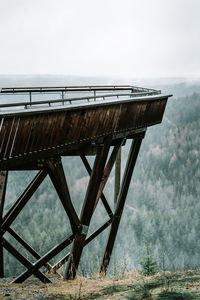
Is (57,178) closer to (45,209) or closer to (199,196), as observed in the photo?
(45,209)

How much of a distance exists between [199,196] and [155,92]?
10265 cm

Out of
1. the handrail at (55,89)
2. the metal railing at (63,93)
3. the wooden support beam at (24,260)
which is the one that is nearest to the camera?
the metal railing at (63,93)

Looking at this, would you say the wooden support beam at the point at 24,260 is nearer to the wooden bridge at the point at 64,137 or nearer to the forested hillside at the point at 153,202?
the wooden bridge at the point at 64,137

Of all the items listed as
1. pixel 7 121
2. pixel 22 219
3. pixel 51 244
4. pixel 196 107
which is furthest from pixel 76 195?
pixel 7 121

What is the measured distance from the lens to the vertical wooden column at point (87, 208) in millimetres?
10484

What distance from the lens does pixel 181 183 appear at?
410ft

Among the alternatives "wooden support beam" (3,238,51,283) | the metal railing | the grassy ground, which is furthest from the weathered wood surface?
"wooden support beam" (3,238,51,283)

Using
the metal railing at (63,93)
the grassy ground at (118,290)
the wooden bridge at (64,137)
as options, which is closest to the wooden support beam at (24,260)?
the wooden bridge at (64,137)

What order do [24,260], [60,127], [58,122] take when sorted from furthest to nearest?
[24,260] < [60,127] < [58,122]

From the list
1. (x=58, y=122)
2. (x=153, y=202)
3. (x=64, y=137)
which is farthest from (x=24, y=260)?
(x=153, y=202)

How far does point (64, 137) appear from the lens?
8.91m

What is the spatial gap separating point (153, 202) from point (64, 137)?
117m

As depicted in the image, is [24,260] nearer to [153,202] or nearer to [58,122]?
[58,122]

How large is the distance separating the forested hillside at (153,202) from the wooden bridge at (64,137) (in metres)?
59.1
